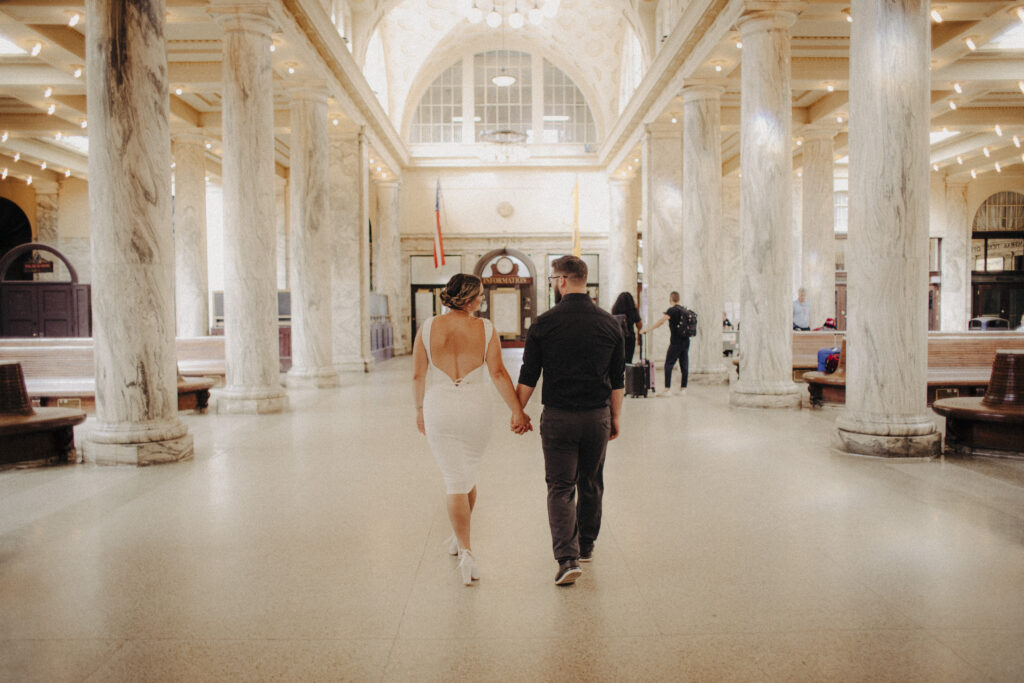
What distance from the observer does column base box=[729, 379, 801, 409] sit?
10258 millimetres

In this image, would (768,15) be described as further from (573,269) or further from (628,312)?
(573,269)

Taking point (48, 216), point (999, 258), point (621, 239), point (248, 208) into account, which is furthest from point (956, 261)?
point (48, 216)

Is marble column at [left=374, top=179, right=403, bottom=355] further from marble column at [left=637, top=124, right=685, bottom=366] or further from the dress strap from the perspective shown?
the dress strap

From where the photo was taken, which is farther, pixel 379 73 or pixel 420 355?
pixel 379 73

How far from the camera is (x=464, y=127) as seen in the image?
90.9 ft

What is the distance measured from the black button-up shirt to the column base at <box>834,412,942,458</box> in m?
4.22

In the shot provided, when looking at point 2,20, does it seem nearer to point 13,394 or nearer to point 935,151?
point 13,394

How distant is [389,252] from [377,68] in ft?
20.5

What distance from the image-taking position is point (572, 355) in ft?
12.2

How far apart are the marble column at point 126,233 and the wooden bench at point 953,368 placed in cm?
863

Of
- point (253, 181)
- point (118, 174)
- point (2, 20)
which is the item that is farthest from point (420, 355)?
point (2, 20)

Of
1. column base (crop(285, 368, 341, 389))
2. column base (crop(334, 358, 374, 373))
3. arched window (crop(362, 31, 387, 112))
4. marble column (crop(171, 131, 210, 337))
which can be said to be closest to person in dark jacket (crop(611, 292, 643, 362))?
column base (crop(285, 368, 341, 389))

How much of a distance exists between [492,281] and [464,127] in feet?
19.9

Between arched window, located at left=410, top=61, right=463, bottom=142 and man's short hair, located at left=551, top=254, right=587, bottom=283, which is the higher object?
arched window, located at left=410, top=61, right=463, bottom=142
